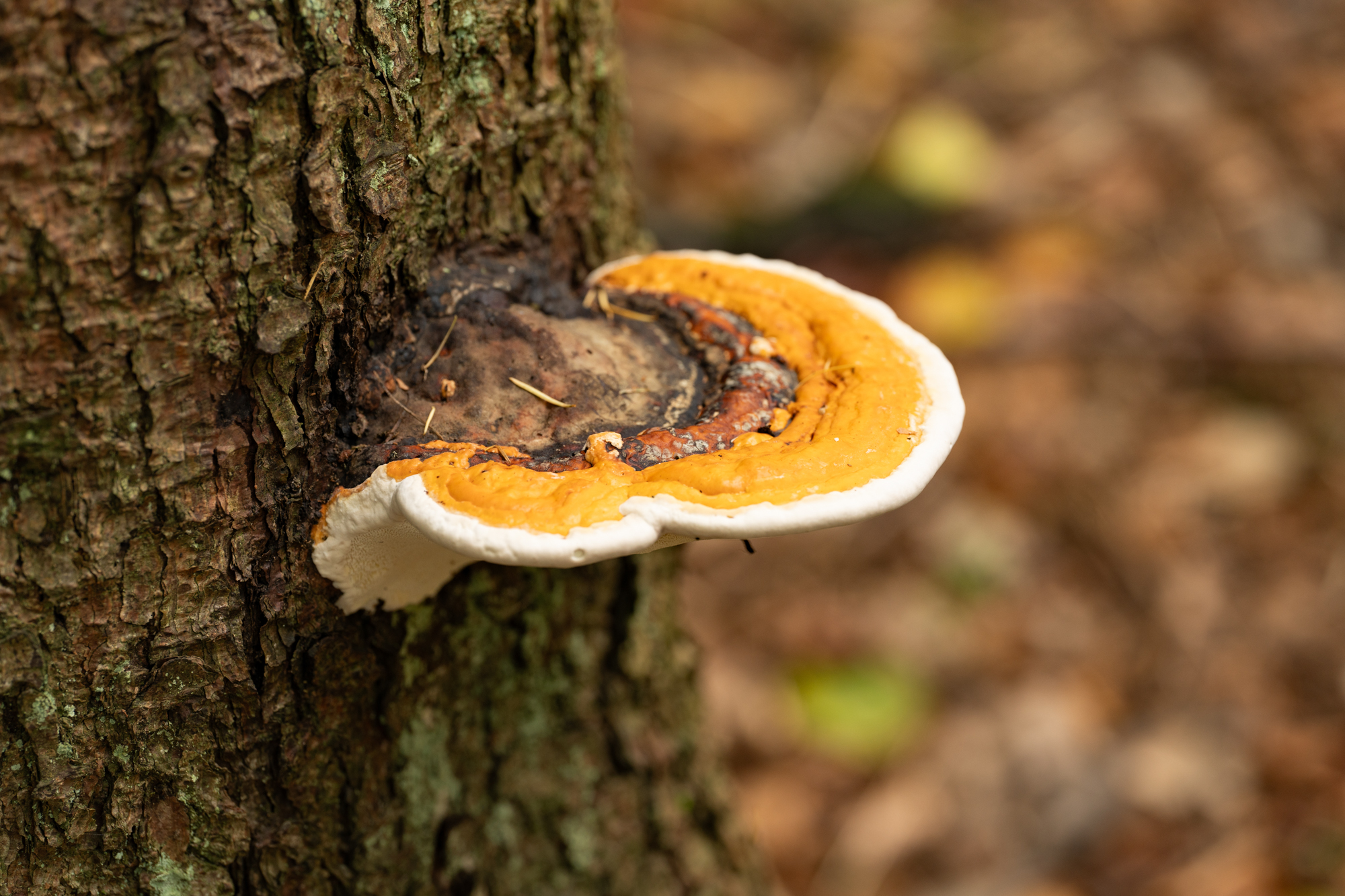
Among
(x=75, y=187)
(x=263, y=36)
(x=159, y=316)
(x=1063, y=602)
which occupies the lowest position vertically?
(x=1063, y=602)

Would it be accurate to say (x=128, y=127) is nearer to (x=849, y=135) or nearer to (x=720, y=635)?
(x=720, y=635)

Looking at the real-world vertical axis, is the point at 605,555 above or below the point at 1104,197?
above

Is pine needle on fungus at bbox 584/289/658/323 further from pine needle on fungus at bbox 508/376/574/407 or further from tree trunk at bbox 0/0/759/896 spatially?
pine needle on fungus at bbox 508/376/574/407

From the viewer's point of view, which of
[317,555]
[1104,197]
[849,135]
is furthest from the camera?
[849,135]

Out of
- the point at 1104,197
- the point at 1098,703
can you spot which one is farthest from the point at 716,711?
the point at 1104,197

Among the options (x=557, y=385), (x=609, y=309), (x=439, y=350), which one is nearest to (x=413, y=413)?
(x=439, y=350)

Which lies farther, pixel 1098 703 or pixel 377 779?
pixel 1098 703

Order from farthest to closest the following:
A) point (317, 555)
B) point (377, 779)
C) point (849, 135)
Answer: point (849, 135)
point (377, 779)
point (317, 555)

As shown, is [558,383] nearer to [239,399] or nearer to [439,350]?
[439,350]
